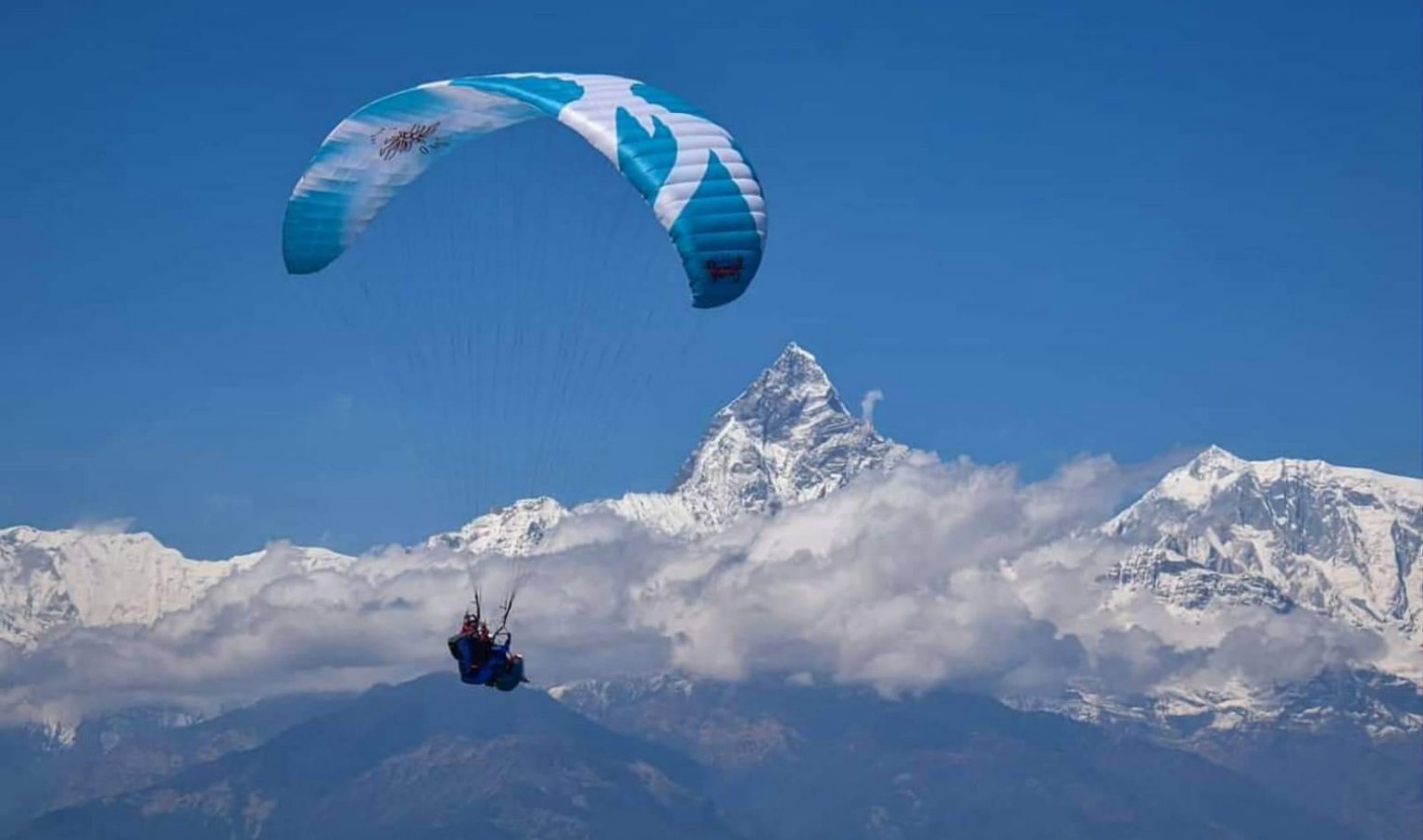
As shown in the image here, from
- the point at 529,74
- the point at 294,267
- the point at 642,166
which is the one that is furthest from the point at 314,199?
the point at 642,166

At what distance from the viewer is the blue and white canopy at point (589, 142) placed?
Result: 6581 centimetres

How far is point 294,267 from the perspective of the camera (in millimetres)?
73312

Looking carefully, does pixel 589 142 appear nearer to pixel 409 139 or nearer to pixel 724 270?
pixel 724 270

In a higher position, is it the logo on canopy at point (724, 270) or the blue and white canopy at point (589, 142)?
the blue and white canopy at point (589, 142)

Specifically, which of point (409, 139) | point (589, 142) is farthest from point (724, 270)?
point (409, 139)

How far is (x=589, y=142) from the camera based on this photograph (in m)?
66.2

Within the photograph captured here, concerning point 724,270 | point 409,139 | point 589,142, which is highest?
point 409,139

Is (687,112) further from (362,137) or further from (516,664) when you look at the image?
(516,664)

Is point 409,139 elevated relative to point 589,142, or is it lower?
elevated

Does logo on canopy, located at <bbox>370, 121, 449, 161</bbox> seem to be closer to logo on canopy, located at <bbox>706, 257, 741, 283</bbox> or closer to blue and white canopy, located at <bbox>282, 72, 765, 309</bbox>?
blue and white canopy, located at <bbox>282, 72, 765, 309</bbox>

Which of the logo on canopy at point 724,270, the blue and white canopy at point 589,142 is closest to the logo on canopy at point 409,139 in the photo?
the blue and white canopy at point 589,142

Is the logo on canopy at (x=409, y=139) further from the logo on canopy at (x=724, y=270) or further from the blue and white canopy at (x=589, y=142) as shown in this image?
the logo on canopy at (x=724, y=270)

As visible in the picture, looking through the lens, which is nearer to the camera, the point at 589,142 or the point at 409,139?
the point at 589,142

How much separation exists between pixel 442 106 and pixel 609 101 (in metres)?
6.28
